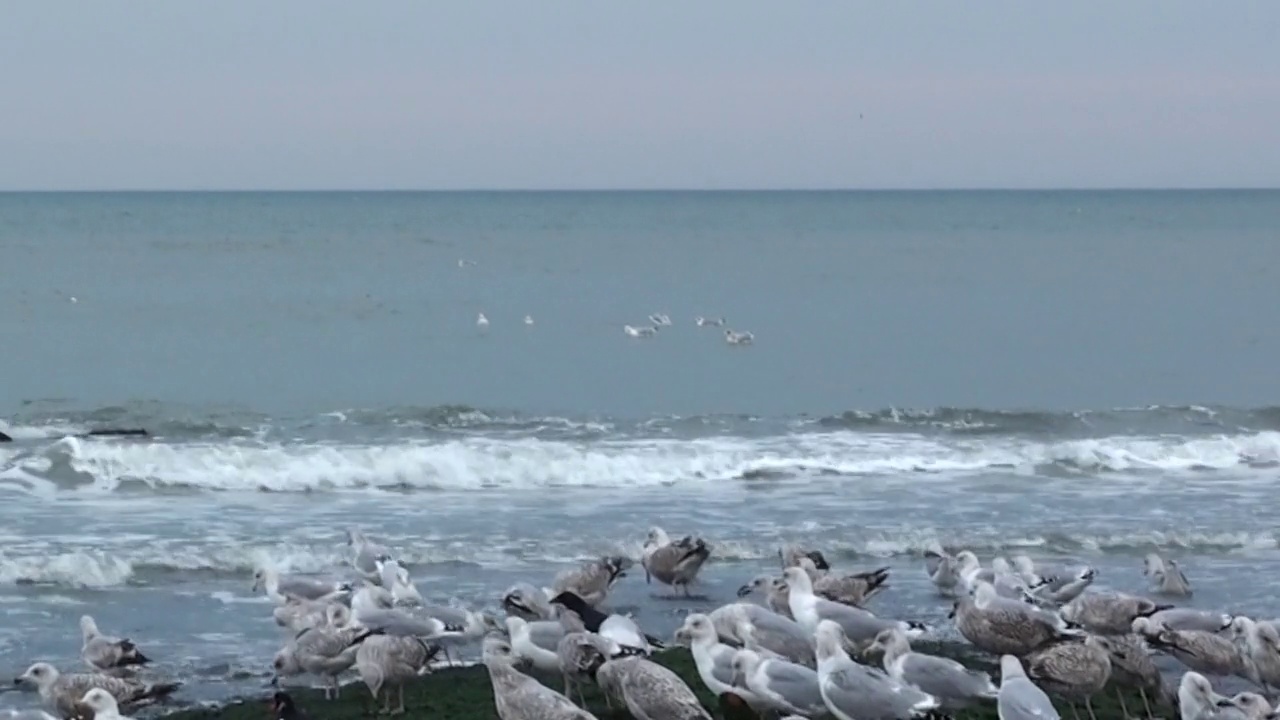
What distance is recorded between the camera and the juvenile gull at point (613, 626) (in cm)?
947

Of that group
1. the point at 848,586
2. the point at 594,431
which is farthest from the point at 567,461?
the point at 848,586

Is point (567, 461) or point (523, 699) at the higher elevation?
point (523, 699)

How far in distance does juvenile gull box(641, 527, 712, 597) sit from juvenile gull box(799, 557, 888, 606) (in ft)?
3.48

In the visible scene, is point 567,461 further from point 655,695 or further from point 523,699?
point 523,699

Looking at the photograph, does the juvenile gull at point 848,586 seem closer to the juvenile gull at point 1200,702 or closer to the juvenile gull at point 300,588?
the juvenile gull at point 300,588

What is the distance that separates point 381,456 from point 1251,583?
9.79 meters

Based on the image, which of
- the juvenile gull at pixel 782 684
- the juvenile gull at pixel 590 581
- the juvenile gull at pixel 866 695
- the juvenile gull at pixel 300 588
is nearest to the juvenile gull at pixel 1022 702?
the juvenile gull at pixel 866 695

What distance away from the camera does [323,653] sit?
9797mm

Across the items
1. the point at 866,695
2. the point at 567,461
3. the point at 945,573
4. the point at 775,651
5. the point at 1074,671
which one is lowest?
the point at 567,461

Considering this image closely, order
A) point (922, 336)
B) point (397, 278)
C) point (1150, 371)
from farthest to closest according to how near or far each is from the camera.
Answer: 1. point (397, 278)
2. point (922, 336)
3. point (1150, 371)

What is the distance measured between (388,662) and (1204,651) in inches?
167

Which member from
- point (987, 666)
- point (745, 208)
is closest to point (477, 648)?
point (987, 666)

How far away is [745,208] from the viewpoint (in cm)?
13412

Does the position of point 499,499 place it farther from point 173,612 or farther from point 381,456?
point 173,612
